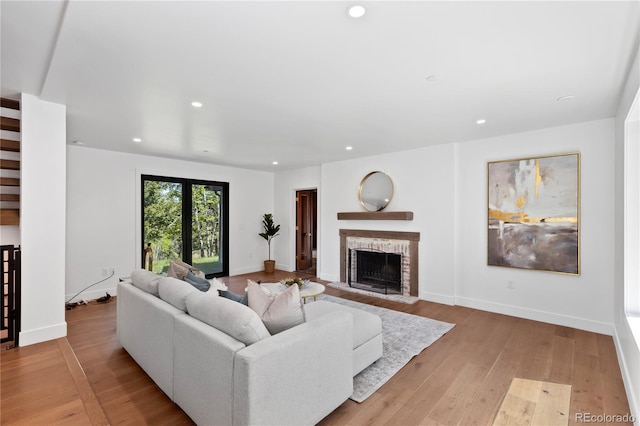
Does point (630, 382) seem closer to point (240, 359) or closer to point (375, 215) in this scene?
point (240, 359)

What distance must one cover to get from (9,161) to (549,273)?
6479 millimetres

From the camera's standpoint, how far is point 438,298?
15.5 feet

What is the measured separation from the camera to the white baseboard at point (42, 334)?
3.03 metres

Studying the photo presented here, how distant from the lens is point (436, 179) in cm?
480

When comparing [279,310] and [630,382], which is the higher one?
[279,310]

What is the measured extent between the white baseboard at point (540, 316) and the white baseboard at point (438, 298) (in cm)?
8

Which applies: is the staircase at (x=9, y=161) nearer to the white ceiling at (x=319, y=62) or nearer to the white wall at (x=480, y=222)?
the white ceiling at (x=319, y=62)

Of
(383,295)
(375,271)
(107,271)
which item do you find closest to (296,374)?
(383,295)

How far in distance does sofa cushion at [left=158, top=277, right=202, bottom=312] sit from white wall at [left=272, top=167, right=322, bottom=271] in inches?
183

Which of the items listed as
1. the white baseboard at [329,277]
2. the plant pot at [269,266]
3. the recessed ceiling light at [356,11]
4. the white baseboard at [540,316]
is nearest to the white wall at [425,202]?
the white baseboard at [540,316]

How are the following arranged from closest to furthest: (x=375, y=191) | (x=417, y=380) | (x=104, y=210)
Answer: (x=417, y=380)
(x=104, y=210)
(x=375, y=191)

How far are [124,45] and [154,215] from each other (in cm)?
438

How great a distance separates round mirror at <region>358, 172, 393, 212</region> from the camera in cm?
538

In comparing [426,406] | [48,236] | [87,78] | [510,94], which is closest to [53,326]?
[48,236]
